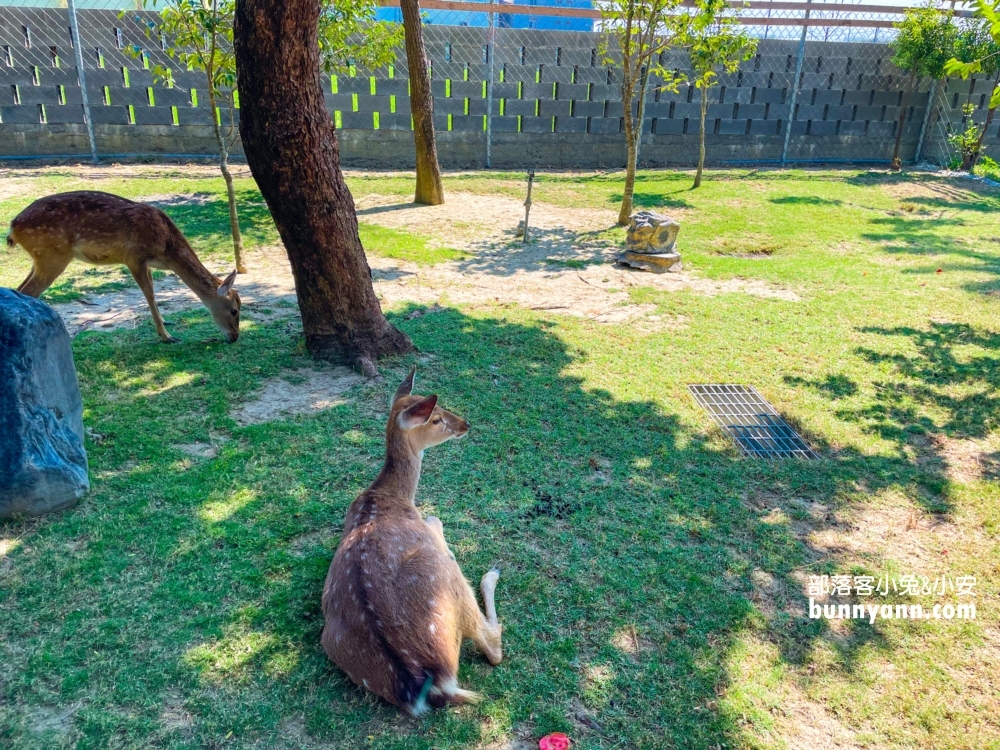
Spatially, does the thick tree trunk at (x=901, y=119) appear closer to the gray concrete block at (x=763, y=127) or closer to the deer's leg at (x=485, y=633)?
the gray concrete block at (x=763, y=127)

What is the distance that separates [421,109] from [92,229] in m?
7.08

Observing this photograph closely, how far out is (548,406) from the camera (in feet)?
19.1

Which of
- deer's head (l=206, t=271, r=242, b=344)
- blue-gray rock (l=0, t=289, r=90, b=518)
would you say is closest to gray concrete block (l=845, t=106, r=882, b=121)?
deer's head (l=206, t=271, r=242, b=344)

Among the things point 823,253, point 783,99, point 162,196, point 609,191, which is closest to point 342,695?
point 823,253

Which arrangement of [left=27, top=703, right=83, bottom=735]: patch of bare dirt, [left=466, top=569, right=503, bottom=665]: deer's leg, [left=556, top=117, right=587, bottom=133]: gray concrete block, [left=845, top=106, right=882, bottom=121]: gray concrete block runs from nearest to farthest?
[left=27, top=703, right=83, bottom=735]: patch of bare dirt < [left=466, top=569, right=503, bottom=665]: deer's leg < [left=556, top=117, right=587, bottom=133]: gray concrete block < [left=845, top=106, right=882, bottom=121]: gray concrete block

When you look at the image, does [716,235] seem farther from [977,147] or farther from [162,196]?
[977,147]

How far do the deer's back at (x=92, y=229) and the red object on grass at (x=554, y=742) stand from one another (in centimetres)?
575

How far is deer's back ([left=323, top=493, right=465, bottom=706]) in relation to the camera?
291 centimetres

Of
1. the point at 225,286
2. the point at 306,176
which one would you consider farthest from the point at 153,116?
the point at 306,176

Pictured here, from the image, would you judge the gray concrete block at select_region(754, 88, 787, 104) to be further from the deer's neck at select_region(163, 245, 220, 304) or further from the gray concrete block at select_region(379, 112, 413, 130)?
the deer's neck at select_region(163, 245, 220, 304)

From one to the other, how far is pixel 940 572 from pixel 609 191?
11692 millimetres

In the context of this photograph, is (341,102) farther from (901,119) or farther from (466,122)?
(901,119)

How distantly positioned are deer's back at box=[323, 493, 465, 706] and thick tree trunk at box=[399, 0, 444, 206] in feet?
32.9

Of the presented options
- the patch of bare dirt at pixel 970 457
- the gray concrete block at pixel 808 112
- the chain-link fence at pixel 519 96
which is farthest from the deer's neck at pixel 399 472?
the gray concrete block at pixel 808 112
